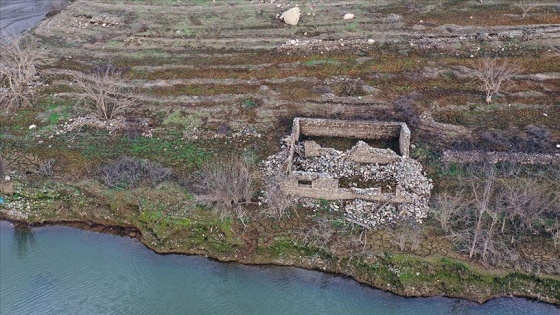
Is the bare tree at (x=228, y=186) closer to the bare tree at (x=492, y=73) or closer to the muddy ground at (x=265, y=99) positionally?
the muddy ground at (x=265, y=99)

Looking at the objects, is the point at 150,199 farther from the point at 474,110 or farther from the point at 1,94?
the point at 474,110

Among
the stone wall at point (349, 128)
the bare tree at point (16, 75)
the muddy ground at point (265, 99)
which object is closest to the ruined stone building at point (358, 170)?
the stone wall at point (349, 128)

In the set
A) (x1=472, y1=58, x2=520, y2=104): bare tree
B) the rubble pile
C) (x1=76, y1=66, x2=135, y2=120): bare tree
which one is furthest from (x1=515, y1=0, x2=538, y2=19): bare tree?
(x1=76, y1=66, x2=135, y2=120): bare tree

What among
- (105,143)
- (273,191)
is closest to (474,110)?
(273,191)

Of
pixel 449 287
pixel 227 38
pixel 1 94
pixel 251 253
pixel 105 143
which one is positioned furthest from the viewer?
pixel 227 38

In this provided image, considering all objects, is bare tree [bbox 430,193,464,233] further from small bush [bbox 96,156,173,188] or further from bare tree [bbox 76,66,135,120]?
bare tree [bbox 76,66,135,120]

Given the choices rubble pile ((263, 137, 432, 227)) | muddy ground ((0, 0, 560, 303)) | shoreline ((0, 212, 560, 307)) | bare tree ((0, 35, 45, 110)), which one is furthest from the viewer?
bare tree ((0, 35, 45, 110))

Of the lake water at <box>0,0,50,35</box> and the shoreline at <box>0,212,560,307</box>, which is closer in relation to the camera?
the shoreline at <box>0,212,560,307</box>
